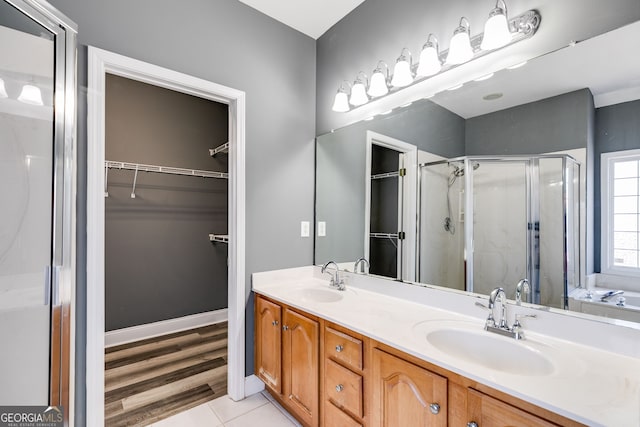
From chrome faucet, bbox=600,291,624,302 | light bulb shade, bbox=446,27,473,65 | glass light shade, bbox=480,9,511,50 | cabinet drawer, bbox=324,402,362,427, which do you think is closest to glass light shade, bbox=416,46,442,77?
light bulb shade, bbox=446,27,473,65

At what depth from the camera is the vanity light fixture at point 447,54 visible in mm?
1289

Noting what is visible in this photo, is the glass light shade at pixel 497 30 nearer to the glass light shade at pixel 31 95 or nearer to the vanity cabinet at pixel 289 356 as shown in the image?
the vanity cabinet at pixel 289 356

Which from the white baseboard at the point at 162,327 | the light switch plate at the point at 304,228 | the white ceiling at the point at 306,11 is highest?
the white ceiling at the point at 306,11

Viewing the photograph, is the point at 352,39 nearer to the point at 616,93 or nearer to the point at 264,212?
the point at 264,212

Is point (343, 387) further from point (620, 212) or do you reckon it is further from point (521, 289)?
point (620, 212)

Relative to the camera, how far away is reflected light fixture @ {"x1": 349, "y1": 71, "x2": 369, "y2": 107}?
2.01 metres

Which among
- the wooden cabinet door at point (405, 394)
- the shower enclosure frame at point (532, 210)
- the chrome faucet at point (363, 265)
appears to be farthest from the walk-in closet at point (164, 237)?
the shower enclosure frame at point (532, 210)

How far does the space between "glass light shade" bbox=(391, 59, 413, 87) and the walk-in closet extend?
6.88ft

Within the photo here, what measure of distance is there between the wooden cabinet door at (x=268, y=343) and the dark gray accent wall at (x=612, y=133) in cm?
161

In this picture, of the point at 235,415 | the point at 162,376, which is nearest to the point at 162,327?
the point at 162,376

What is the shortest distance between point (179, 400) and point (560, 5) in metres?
2.99

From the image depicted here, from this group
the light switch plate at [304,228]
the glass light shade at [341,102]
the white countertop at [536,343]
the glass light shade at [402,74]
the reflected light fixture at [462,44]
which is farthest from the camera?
the light switch plate at [304,228]

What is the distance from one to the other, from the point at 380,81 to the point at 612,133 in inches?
46.9

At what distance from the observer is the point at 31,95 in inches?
48.1
